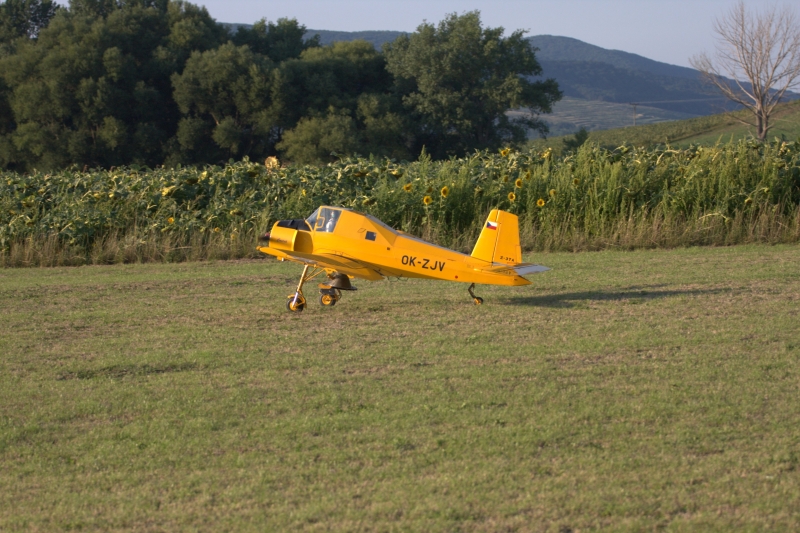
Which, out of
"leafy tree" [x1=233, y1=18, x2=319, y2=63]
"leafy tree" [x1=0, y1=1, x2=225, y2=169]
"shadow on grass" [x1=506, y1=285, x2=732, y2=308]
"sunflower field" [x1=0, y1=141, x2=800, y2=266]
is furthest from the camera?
"leafy tree" [x1=233, y1=18, x2=319, y2=63]

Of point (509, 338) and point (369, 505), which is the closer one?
point (369, 505)

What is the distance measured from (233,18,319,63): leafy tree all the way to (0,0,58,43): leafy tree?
16.7 m

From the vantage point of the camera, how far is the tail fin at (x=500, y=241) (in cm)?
904

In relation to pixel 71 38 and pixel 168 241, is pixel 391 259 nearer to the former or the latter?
pixel 168 241

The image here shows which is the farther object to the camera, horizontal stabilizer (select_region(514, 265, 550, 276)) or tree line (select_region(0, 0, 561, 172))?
tree line (select_region(0, 0, 561, 172))

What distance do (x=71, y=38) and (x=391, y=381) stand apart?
39.2 metres

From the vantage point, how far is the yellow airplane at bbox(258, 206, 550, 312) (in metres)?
9.05

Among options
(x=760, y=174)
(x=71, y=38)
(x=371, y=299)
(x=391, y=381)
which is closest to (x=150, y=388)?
(x=391, y=381)

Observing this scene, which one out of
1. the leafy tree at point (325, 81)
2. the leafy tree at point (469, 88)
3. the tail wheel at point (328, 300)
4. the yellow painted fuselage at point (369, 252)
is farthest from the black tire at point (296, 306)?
the leafy tree at point (469, 88)

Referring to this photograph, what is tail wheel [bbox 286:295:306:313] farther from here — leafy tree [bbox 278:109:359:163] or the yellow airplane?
leafy tree [bbox 278:109:359:163]

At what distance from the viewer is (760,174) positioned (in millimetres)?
16000

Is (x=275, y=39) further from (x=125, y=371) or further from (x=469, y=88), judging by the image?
(x=125, y=371)

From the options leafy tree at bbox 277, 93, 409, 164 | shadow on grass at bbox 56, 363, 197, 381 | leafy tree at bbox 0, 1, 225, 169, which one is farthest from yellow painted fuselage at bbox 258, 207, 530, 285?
leafy tree at bbox 0, 1, 225, 169

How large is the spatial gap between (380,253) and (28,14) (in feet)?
186
